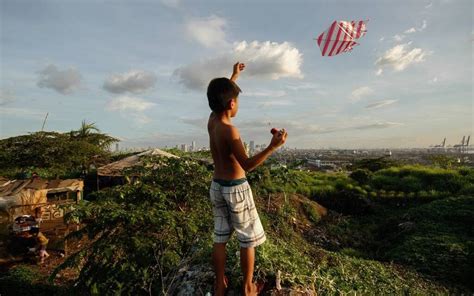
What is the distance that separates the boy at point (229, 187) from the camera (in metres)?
2.44

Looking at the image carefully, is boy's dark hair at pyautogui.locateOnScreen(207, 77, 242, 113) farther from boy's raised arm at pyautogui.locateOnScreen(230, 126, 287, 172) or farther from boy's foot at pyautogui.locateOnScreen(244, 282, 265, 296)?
boy's foot at pyautogui.locateOnScreen(244, 282, 265, 296)

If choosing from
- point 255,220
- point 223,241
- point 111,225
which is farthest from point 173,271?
point 255,220

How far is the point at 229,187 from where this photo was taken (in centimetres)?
251

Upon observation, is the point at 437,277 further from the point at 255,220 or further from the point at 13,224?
the point at 13,224

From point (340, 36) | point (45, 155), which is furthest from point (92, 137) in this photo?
point (340, 36)

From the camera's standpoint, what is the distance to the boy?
95.9 inches

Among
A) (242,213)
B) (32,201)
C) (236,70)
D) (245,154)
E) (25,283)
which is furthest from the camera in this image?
(32,201)

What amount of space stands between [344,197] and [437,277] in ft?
23.0

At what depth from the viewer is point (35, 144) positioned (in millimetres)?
15219

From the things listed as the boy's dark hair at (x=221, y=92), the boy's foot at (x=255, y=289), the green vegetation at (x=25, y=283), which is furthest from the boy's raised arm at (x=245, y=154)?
the green vegetation at (x=25, y=283)

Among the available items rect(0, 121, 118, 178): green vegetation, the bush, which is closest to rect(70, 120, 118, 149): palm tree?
rect(0, 121, 118, 178): green vegetation

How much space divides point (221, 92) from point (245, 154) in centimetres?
48

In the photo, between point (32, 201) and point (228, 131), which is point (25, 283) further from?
point (228, 131)

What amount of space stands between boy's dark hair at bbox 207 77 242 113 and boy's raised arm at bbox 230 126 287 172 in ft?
0.64
